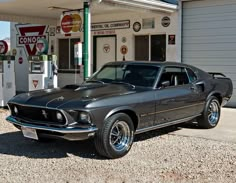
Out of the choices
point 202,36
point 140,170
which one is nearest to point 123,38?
point 202,36

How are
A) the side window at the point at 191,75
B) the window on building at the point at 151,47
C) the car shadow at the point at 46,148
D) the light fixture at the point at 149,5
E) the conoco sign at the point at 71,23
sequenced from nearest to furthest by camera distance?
the car shadow at the point at 46,148, the side window at the point at 191,75, the light fixture at the point at 149,5, the conoco sign at the point at 71,23, the window on building at the point at 151,47

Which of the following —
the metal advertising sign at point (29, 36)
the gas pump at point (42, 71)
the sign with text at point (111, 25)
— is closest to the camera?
the gas pump at point (42, 71)

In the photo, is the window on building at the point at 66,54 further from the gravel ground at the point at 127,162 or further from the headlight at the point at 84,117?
the headlight at the point at 84,117

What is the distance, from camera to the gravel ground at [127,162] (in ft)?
17.6

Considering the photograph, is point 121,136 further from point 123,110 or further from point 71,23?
point 71,23

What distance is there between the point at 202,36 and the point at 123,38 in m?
3.27

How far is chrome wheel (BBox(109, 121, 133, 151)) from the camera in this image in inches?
247

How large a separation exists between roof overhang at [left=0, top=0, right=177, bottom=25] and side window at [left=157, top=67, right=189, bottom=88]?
341 cm

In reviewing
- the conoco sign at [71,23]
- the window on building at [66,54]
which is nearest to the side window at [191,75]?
the conoco sign at [71,23]

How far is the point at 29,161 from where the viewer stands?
6137 millimetres

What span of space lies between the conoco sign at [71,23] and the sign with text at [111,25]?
3553 mm

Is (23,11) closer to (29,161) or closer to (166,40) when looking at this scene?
(166,40)

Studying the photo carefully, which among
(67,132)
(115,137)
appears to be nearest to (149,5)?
(115,137)

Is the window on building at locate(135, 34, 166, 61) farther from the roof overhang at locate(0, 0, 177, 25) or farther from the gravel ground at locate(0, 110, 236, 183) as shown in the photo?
the gravel ground at locate(0, 110, 236, 183)
